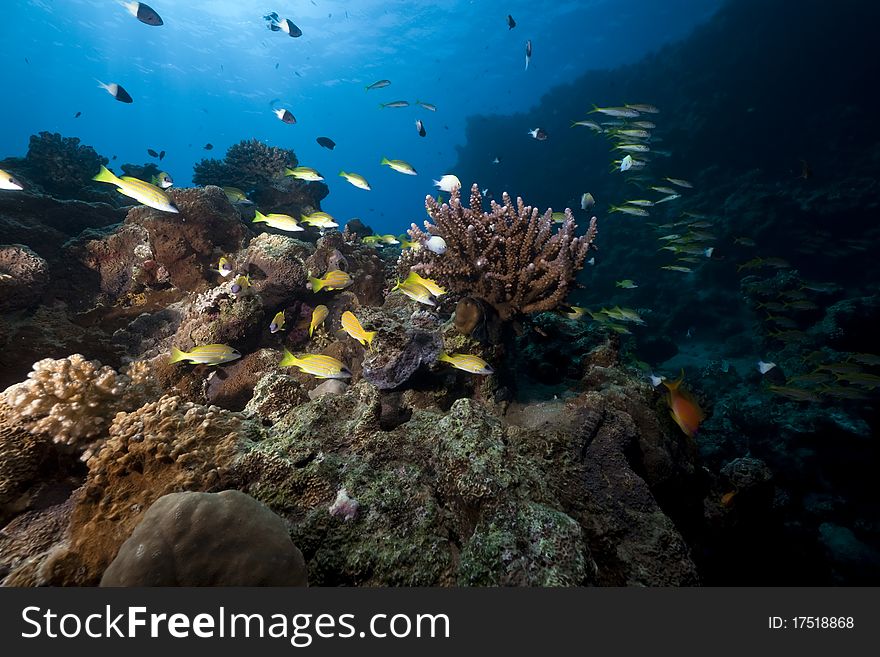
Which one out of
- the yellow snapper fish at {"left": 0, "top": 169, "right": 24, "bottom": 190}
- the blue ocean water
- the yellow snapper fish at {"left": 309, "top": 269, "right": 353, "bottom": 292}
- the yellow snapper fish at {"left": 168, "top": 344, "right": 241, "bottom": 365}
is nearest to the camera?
the yellow snapper fish at {"left": 168, "top": 344, "right": 241, "bottom": 365}

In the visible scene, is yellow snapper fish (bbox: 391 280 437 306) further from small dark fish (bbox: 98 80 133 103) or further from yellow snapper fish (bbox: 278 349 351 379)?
small dark fish (bbox: 98 80 133 103)

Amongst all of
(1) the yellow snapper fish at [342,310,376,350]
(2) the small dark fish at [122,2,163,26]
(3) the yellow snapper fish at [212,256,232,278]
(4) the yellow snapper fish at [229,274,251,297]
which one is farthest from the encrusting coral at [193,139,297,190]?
(1) the yellow snapper fish at [342,310,376,350]

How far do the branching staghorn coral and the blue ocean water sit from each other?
3113 cm

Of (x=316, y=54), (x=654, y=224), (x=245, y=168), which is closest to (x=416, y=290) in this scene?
(x=245, y=168)

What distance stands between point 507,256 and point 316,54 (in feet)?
254

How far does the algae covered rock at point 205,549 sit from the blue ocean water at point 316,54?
108 feet

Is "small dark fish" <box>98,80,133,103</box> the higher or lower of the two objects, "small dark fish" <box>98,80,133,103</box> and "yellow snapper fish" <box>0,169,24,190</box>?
the higher

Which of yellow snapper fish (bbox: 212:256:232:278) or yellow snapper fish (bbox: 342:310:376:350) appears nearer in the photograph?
yellow snapper fish (bbox: 342:310:376:350)

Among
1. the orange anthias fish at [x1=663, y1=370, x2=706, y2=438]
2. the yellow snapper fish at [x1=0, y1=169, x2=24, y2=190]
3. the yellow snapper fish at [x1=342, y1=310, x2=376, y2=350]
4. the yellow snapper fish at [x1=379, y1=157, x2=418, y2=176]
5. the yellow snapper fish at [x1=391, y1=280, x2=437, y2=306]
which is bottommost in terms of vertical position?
the orange anthias fish at [x1=663, y1=370, x2=706, y2=438]

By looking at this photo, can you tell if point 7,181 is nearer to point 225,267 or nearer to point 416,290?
point 225,267

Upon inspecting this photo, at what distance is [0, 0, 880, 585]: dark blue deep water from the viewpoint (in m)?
4.59

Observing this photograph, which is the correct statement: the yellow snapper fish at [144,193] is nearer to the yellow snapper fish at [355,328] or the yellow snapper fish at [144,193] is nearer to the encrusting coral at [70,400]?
the encrusting coral at [70,400]

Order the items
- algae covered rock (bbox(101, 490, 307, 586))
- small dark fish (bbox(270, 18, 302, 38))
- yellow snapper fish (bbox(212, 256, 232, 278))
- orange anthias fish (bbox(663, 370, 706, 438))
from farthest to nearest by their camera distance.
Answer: small dark fish (bbox(270, 18, 302, 38)), yellow snapper fish (bbox(212, 256, 232, 278)), orange anthias fish (bbox(663, 370, 706, 438)), algae covered rock (bbox(101, 490, 307, 586))

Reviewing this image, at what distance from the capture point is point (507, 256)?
407 centimetres
